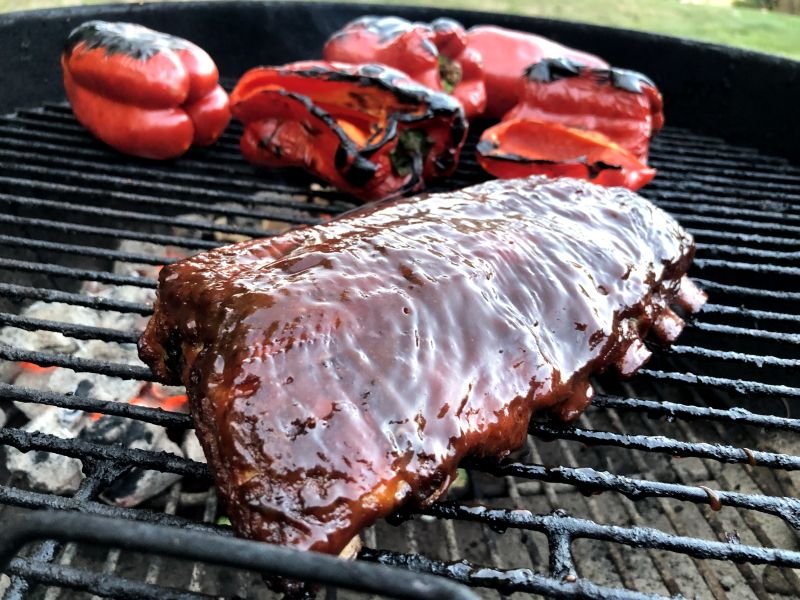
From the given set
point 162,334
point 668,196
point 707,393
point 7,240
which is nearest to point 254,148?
point 7,240

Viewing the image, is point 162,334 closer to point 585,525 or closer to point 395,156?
point 585,525

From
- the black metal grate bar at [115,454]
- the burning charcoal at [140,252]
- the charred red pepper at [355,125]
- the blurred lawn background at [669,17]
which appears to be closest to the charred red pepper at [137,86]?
the charred red pepper at [355,125]

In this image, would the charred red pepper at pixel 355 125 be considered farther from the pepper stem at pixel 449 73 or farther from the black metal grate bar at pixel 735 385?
the black metal grate bar at pixel 735 385

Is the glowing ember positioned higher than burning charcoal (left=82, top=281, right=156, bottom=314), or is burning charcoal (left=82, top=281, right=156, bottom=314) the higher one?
burning charcoal (left=82, top=281, right=156, bottom=314)

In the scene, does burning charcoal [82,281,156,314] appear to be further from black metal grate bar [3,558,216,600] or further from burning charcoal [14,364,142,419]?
black metal grate bar [3,558,216,600]

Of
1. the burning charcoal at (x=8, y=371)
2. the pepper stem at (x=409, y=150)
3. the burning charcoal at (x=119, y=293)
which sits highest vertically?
the pepper stem at (x=409, y=150)

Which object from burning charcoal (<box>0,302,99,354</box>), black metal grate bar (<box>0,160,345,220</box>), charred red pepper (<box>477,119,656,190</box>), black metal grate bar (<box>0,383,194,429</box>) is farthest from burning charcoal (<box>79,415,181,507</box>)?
charred red pepper (<box>477,119,656,190</box>)
